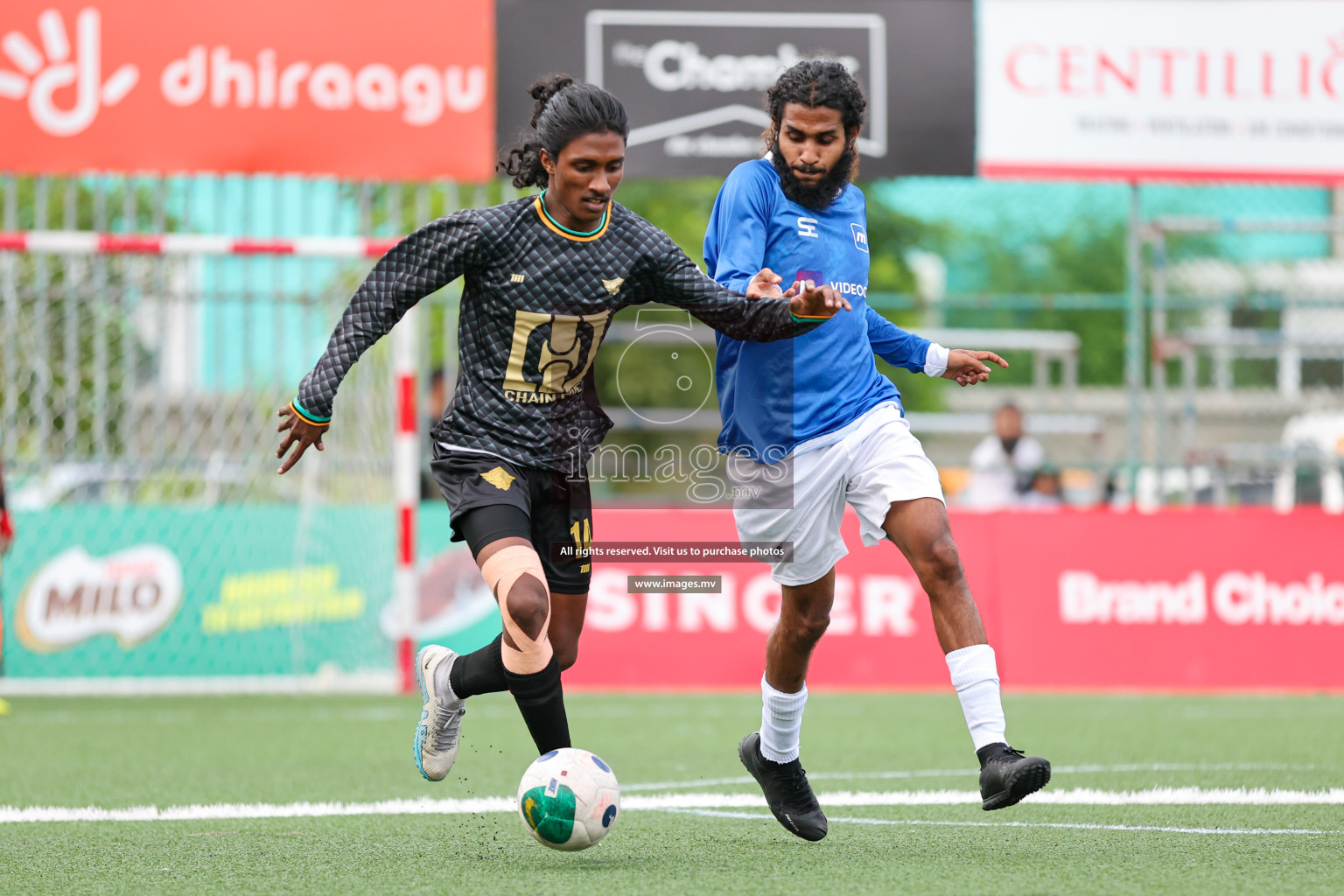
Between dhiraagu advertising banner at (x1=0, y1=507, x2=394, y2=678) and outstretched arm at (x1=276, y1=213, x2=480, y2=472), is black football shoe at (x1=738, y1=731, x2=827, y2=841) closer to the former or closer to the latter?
outstretched arm at (x1=276, y1=213, x2=480, y2=472)

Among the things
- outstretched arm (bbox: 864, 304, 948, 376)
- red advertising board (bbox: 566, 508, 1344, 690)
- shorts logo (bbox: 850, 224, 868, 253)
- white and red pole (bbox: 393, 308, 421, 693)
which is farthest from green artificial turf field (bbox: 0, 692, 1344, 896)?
shorts logo (bbox: 850, 224, 868, 253)

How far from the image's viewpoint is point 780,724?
4891mm

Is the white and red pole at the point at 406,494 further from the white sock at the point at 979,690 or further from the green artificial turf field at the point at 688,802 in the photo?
the white sock at the point at 979,690

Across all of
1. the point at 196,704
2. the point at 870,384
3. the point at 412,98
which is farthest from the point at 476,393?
the point at 412,98

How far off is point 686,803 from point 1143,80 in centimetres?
730

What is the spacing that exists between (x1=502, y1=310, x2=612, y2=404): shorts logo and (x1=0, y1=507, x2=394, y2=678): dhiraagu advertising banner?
6256 mm

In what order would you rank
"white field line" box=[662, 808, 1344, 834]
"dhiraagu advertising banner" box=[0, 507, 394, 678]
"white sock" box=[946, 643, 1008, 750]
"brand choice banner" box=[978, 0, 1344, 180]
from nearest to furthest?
"white sock" box=[946, 643, 1008, 750] → "white field line" box=[662, 808, 1344, 834] → "dhiraagu advertising banner" box=[0, 507, 394, 678] → "brand choice banner" box=[978, 0, 1344, 180]

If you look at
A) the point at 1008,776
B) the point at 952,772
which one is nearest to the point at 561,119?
the point at 1008,776

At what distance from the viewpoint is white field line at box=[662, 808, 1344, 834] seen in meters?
4.55

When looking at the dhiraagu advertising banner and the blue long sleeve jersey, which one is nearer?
the blue long sleeve jersey

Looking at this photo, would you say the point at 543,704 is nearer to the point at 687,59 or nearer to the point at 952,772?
the point at 952,772

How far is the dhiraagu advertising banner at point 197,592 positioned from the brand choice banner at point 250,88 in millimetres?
2288

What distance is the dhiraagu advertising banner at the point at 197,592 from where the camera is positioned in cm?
1009

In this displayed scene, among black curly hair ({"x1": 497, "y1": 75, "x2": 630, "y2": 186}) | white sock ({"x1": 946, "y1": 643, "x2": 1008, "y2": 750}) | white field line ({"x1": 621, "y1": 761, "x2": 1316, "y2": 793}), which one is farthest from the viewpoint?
white field line ({"x1": 621, "y1": 761, "x2": 1316, "y2": 793})
